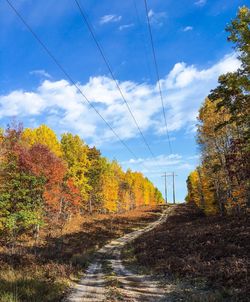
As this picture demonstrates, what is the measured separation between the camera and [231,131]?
104 ft

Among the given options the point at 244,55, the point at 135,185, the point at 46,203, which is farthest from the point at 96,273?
the point at 135,185

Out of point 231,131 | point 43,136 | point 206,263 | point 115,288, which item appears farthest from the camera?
point 43,136

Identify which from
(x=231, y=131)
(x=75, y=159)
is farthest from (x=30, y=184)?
(x=231, y=131)

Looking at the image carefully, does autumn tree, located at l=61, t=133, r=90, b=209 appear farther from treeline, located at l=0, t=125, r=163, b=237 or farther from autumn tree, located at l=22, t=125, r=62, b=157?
autumn tree, located at l=22, t=125, r=62, b=157

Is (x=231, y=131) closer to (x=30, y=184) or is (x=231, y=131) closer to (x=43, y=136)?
(x=30, y=184)

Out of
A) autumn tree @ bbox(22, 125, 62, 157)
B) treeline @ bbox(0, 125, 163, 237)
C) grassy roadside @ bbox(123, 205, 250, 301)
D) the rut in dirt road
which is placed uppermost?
autumn tree @ bbox(22, 125, 62, 157)

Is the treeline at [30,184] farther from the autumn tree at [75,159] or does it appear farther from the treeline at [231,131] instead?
the treeline at [231,131]

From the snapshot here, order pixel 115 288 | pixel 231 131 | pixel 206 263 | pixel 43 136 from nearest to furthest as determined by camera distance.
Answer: pixel 115 288 → pixel 206 263 → pixel 231 131 → pixel 43 136

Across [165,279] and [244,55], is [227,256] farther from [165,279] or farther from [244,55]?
[244,55]

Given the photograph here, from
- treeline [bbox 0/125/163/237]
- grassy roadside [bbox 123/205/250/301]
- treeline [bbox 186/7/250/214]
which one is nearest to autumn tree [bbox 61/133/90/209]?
treeline [bbox 0/125/163/237]

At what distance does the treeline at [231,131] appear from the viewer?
63.5ft

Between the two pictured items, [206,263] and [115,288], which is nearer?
[115,288]

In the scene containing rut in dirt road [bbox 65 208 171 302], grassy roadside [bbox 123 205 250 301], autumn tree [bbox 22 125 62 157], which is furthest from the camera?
autumn tree [bbox 22 125 62 157]

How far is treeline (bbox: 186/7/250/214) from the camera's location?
63.5 feet
